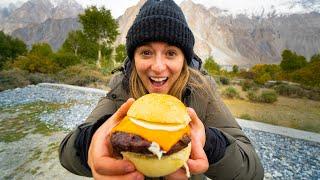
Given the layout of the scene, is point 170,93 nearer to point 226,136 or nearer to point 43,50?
point 226,136

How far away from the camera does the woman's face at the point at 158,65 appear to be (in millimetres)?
1881

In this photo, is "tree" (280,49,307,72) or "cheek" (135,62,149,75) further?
"tree" (280,49,307,72)

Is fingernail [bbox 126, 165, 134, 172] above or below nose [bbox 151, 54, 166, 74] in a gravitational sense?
below

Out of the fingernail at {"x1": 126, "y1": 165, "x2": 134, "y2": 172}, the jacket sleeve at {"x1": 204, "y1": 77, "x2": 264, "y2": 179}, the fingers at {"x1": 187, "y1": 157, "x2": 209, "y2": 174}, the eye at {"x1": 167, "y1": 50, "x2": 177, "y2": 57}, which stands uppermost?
the eye at {"x1": 167, "y1": 50, "x2": 177, "y2": 57}

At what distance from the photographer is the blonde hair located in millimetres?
2051

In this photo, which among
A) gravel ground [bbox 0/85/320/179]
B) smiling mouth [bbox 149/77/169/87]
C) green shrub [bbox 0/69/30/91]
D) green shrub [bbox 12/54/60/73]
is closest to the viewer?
smiling mouth [bbox 149/77/169/87]

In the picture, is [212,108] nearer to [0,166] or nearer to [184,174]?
[184,174]

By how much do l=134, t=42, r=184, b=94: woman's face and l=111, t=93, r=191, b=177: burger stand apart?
25.6 inches

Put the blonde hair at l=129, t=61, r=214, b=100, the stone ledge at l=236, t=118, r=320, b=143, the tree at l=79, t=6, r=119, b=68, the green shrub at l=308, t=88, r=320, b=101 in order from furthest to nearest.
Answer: the tree at l=79, t=6, r=119, b=68 → the green shrub at l=308, t=88, r=320, b=101 → the stone ledge at l=236, t=118, r=320, b=143 → the blonde hair at l=129, t=61, r=214, b=100

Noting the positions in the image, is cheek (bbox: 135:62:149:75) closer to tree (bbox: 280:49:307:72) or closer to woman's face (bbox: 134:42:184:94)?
woman's face (bbox: 134:42:184:94)

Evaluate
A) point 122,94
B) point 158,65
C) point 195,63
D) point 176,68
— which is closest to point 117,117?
point 158,65

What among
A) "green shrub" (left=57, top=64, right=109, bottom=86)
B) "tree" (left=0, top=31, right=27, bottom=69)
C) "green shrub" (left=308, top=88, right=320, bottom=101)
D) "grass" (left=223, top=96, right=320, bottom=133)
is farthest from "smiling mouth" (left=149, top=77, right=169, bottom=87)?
"tree" (left=0, top=31, right=27, bottom=69)

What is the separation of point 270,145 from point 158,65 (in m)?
6.36

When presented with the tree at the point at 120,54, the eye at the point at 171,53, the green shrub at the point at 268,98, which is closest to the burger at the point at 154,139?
the eye at the point at 171,53
